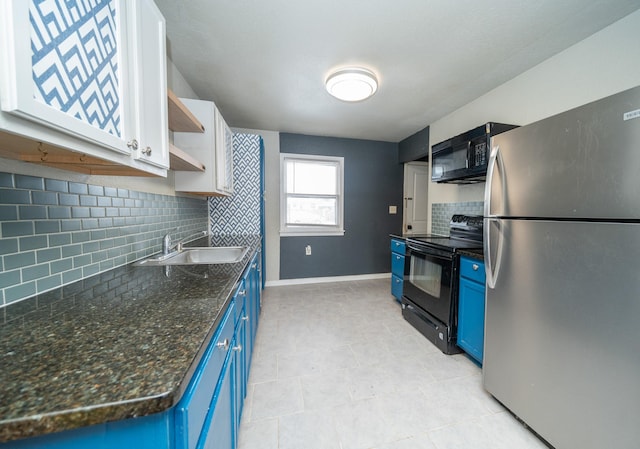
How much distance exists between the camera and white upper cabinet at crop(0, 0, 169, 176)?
1.58 feet

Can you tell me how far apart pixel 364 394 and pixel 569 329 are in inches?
46.5

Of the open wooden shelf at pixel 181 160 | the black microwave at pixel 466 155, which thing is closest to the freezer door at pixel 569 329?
the black microwave at pixel 466 155

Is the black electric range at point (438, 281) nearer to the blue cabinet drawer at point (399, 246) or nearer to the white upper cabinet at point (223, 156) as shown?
the blue cabinet drawer at point (399, 246)

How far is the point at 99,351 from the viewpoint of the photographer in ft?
1.76

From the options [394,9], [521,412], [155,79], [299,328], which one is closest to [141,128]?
[155,79]

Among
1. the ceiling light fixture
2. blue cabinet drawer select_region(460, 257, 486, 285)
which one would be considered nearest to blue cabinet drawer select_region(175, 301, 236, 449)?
blue cabinet drawer select_region(460, 257, 486, 285)

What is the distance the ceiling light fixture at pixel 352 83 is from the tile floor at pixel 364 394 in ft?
7.58

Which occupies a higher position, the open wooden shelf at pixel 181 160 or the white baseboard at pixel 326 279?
the open wooden shelf at pixel 181 160

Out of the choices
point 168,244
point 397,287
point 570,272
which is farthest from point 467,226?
point 168,244

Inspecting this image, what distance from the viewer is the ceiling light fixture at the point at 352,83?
1988 millimetres

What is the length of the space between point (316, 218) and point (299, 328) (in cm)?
187

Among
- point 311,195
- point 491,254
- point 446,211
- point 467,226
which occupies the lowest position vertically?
point 491,254

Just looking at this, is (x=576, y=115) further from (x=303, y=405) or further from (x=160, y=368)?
(x=303, y=405)

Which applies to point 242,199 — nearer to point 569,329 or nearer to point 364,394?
point 364,394
